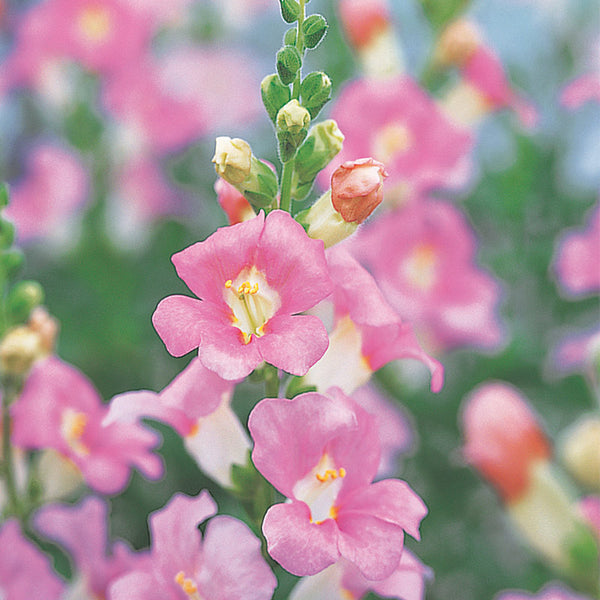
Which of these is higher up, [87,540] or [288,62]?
[288,62]

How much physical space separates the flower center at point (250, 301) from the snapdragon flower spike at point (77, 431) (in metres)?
0.13

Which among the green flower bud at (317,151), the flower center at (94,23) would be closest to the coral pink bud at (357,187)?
the green flower bud at (317,151)

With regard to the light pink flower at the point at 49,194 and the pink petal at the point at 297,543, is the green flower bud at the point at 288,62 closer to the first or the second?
the pink petal at the point at 297,543

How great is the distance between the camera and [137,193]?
45.6 inches

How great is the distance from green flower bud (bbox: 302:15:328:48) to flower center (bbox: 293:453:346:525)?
21cm

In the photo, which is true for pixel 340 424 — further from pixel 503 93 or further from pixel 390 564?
pixel 503 93

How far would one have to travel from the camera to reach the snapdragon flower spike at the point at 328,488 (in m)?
0.39

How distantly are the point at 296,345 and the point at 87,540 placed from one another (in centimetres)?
23

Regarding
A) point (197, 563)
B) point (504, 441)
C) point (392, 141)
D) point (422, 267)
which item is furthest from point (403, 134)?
point (197, 563)

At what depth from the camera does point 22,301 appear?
1.82ft

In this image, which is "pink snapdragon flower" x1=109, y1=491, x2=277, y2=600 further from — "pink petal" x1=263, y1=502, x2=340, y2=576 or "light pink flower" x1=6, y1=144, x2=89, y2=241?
"light pink flower" x1=6, y1=144, x2=89, y2=241

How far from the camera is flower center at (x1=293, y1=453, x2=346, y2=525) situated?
45 cm

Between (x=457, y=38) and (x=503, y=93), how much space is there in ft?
0.26

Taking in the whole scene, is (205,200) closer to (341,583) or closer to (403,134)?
(403,134)
